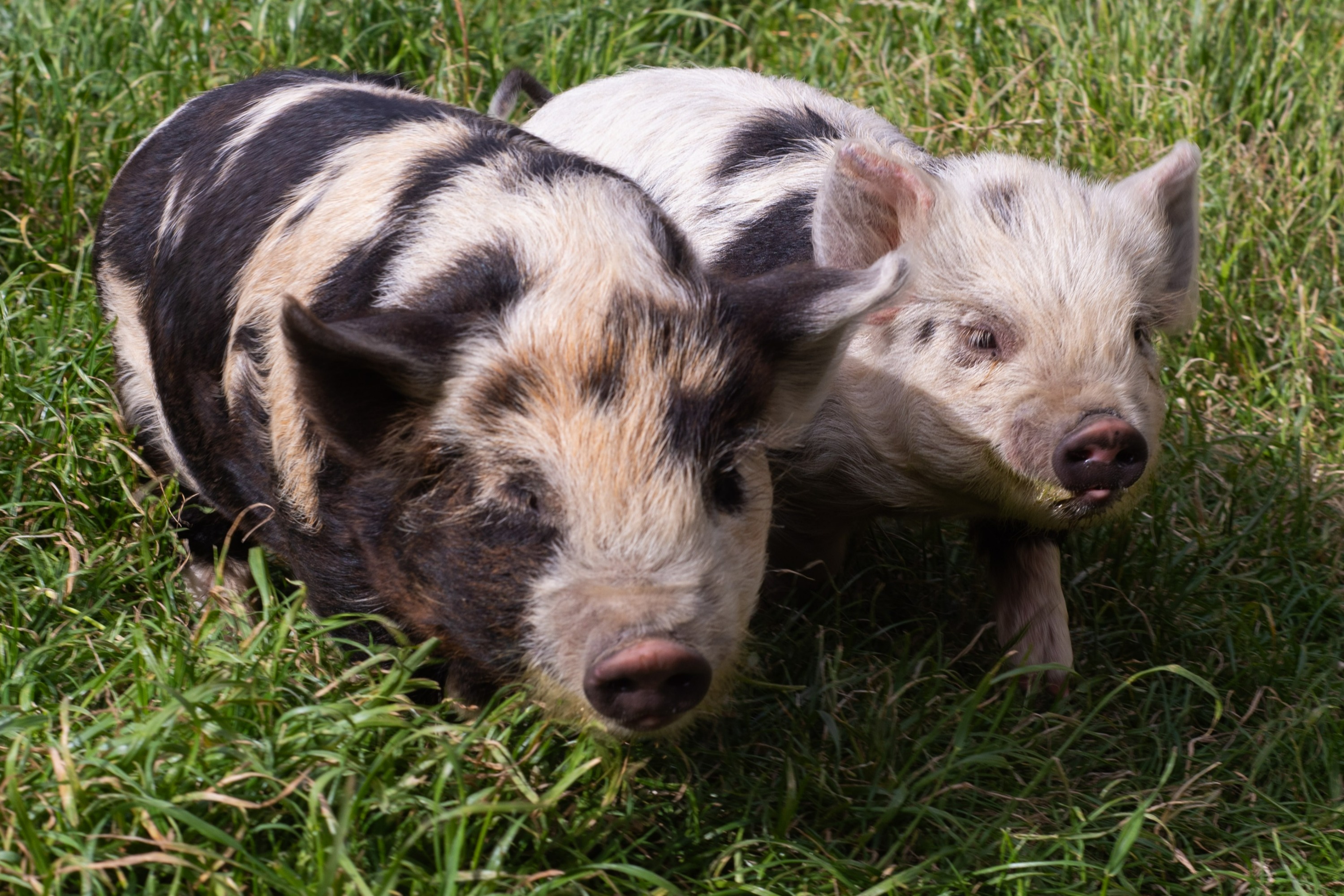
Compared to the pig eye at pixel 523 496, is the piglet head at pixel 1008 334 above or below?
below

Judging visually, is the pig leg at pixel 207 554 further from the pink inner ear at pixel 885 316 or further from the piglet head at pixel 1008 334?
the pink inner ear at pixel 885 316

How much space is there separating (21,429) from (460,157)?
70.6 inches

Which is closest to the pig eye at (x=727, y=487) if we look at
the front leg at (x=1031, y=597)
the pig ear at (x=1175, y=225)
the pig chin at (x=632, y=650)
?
the pig chin at (x=632, y=650)

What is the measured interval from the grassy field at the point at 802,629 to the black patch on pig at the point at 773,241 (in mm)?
1048

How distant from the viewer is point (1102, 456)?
3986 mm

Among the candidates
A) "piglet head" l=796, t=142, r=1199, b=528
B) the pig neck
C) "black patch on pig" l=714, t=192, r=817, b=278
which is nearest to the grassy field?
the pig neck

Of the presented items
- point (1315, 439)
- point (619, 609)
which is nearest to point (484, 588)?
point (619, 609)

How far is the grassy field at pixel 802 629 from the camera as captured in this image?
126 inches

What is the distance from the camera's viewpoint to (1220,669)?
4684 millimetres

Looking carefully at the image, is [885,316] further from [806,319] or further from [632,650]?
[632,650]

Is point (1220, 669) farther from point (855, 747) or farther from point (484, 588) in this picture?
point (484, 588)

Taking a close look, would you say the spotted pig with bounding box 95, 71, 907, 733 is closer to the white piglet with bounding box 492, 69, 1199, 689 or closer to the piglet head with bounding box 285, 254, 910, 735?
the piglet head with bounding box 285, 254, 910, 735

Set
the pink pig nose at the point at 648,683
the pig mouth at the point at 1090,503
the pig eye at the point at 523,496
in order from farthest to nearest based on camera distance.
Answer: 1. the pig mouth at the point at 1090,503
2. the pig eye at the point at 523,496
3. the pink pig nose at the point at 648,683

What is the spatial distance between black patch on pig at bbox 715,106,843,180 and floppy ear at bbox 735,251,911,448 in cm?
133
